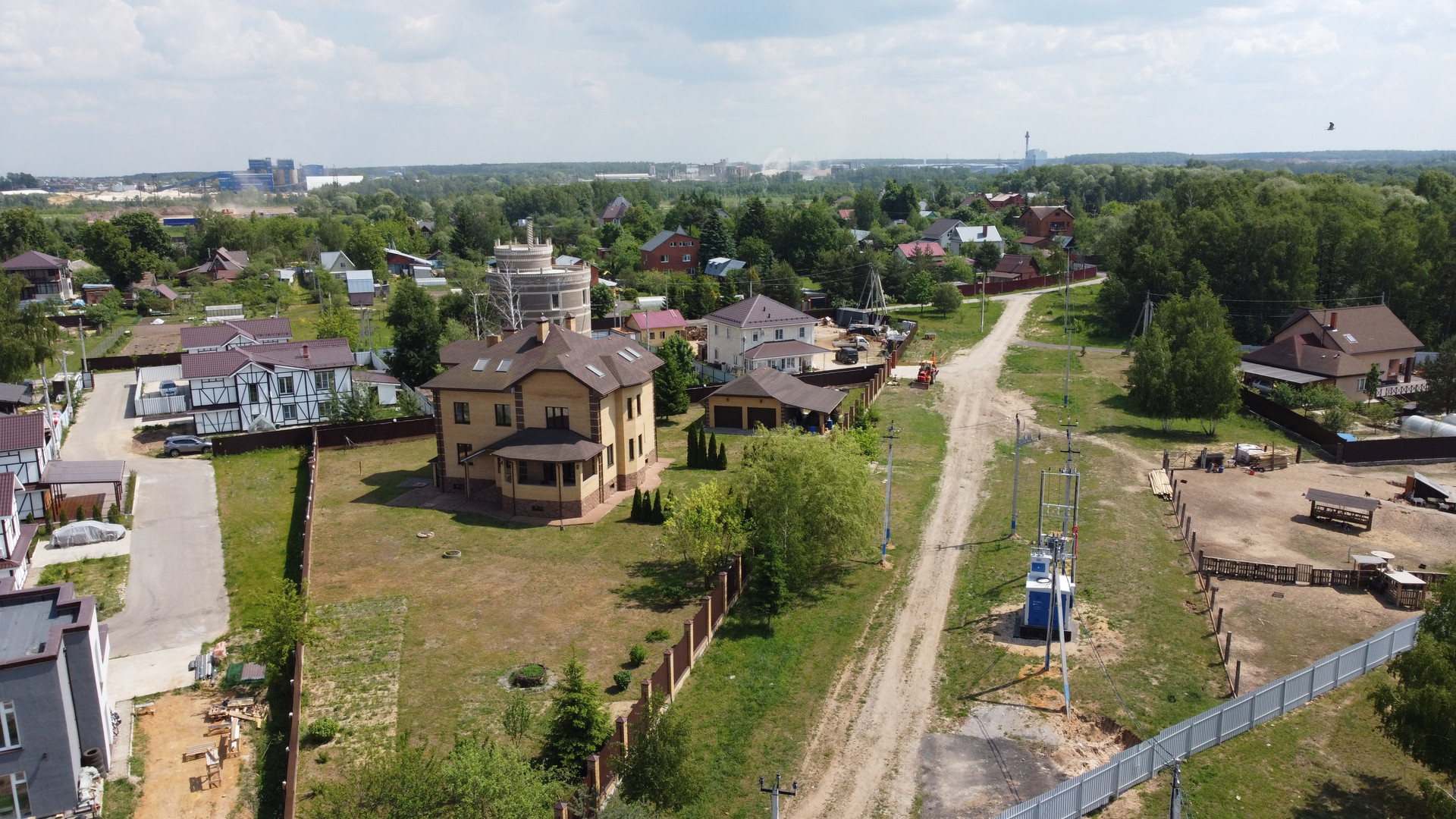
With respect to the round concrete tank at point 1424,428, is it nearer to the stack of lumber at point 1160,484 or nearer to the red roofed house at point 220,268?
the stack of lumber at point 1160,484

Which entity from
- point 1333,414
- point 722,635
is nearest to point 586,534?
point 722,635

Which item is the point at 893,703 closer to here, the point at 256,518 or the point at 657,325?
the point at 256,518

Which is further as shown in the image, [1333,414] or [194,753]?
[1333,414]

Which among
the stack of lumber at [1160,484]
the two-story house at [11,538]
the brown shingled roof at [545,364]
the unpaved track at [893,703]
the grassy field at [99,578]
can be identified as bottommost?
the unpaved track at [893,703]

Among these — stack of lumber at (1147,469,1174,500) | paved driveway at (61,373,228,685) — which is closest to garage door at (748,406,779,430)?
stack of lumber at (1147,469,1174,500)

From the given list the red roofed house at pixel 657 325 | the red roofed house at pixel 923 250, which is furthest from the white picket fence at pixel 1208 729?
the red roofed house at pixel 923 250

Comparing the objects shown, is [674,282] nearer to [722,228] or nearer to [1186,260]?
[722,228]

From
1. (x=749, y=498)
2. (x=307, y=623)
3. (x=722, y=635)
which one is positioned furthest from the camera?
(x=749, y=498)
